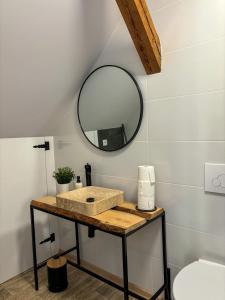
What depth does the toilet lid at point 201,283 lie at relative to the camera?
1.04 metres

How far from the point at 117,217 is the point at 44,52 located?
3.52ft

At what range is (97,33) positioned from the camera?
5.21 feet

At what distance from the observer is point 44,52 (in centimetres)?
147

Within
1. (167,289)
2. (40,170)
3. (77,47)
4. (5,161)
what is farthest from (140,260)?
(77,47)

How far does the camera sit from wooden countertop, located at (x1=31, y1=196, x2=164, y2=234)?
4.16ft

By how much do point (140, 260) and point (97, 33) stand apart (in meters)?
1.56

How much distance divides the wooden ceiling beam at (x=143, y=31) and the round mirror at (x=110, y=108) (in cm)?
19

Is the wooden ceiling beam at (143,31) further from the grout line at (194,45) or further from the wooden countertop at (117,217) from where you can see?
the wooden countertop at (117,217)

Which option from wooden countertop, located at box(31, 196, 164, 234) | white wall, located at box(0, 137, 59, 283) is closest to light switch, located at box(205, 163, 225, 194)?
wooden countertop, located at box(31, 196, 164, 234)

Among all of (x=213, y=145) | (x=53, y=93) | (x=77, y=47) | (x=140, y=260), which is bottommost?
(x=140, y=260)

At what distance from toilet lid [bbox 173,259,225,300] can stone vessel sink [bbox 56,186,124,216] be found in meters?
0.54

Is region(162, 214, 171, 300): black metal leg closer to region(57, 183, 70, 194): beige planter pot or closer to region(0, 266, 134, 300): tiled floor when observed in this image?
region(0, 266, 134, 300): tiled floor

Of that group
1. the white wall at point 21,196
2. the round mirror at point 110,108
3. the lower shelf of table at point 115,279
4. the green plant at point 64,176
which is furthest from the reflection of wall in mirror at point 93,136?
the lower shelf of table at point 115,279

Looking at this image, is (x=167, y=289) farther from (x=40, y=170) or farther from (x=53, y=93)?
(x=53, y=93)
